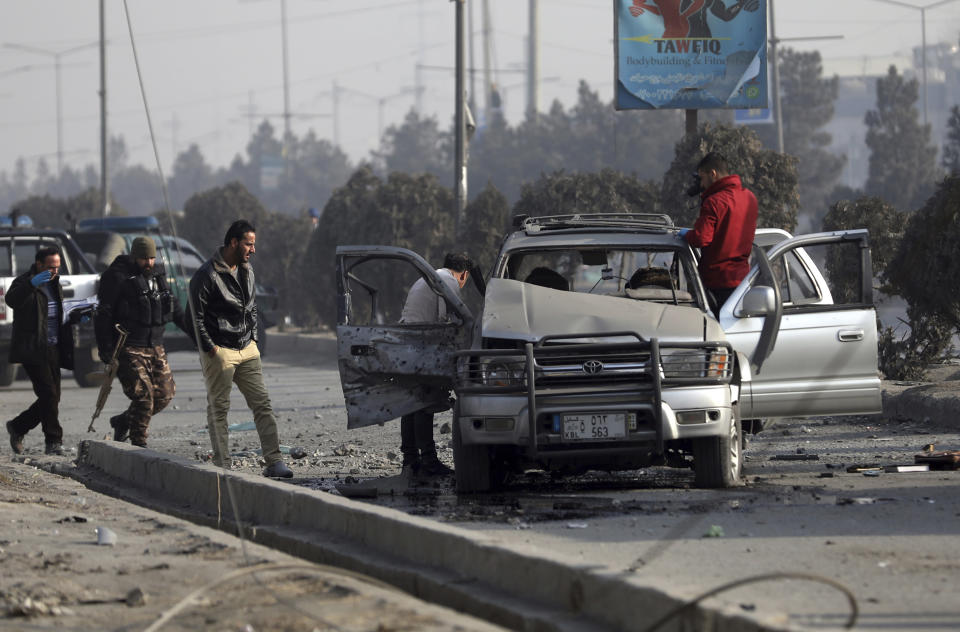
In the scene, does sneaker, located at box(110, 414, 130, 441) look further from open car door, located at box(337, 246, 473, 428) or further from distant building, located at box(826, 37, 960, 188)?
distant building, located at box(826, 37, 960, 188)

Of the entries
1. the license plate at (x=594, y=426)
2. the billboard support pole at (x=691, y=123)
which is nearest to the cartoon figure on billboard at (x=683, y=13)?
the billboard support pole at (x=691, y=123)

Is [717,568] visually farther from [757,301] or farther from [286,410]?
[286,410]

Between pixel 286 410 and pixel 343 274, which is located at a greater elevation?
pixel 343 274

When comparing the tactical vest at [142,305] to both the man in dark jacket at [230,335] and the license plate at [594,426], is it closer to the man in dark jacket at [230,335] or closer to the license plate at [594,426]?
the man in dark jacket at [230,335]

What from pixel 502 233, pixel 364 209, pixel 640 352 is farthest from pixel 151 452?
pixel 364 209

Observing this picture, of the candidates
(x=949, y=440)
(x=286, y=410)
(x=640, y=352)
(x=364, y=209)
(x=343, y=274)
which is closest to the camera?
(x=640, y=352)

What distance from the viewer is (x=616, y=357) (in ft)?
28.7

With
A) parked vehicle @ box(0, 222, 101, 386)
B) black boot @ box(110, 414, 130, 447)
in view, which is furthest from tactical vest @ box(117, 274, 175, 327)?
parked vehicle @ box(0, 222, 101, 386)

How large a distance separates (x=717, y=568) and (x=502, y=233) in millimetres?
20304

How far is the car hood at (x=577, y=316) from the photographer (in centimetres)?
895

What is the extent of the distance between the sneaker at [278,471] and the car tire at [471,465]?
5.04 ft

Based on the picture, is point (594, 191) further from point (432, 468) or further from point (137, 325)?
point (432, 468)

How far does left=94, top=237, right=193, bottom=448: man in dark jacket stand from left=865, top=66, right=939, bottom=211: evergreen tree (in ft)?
197

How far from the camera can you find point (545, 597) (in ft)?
18.8
